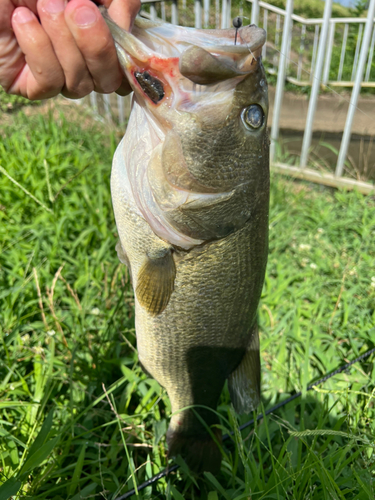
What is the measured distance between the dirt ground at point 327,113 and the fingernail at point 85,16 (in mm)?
6152

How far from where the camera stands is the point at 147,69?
1101 mm

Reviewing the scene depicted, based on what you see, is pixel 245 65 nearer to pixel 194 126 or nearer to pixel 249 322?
pixel 194 126

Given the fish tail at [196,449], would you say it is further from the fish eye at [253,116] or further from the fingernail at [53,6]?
the fingernail at [53,6]

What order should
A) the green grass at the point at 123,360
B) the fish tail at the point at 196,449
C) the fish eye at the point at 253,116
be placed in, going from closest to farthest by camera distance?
the fish eye at the point at 253,116, the green grass at the point at 123,360, the fish tail at the point at 196,449

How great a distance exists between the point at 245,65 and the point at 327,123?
23.7ft

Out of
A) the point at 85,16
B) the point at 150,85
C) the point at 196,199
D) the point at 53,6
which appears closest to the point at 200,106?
the point at 150,85

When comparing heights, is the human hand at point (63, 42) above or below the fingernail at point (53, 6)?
below

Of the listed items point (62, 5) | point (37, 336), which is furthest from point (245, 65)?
point (37, 336)

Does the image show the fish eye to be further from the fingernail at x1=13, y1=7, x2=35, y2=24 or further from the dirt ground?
the dirt ground

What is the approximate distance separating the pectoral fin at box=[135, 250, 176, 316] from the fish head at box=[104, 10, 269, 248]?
140 millimetres

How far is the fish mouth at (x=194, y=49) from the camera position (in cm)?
104

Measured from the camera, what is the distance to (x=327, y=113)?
7.46 m

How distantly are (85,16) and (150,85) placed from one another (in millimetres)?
256

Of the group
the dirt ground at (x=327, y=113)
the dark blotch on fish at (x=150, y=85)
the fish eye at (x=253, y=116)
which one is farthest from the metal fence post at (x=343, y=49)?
the dark blotch on fish at (x=150, y=85)
